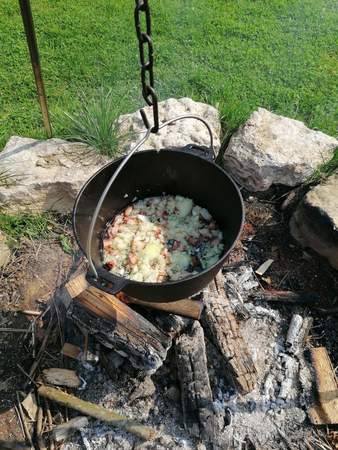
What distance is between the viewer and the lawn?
3971 millimetres

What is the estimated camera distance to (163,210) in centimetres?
263

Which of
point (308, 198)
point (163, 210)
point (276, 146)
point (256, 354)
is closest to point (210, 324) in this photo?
point (256, 354)

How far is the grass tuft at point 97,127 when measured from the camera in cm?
326

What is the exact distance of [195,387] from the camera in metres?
2.29

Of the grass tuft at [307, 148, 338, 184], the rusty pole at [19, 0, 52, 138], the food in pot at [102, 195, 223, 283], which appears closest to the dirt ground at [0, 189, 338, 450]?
the grass tuft at [307, 148, 338, 184]

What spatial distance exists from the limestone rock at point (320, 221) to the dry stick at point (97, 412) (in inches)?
66.6

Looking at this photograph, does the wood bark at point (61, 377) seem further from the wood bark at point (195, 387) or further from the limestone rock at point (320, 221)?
the limestone rock at point (320, 221)

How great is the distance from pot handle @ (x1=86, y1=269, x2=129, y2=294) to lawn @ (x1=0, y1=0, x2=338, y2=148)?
213 cm

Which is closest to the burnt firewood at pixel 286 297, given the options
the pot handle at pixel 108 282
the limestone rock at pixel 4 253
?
the pot handle at pixel 108 282

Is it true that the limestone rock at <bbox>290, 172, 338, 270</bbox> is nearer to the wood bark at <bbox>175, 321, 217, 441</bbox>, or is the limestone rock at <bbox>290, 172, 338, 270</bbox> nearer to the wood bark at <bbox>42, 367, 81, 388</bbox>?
the wood bark at <bbox>175, 321, 217, 441</bbox>

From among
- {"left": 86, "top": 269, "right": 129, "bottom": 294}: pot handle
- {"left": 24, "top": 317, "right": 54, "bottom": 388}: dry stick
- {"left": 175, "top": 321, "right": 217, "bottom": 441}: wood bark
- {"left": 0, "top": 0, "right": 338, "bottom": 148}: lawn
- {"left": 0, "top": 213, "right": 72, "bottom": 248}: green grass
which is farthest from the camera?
{"left": 0, "top": 0, "right": 338, "bottom": 148}: lawn

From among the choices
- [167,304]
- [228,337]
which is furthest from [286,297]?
[167,304]

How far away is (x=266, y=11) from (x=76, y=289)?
172 inches

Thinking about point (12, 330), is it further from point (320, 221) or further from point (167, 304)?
point (320, 221)
